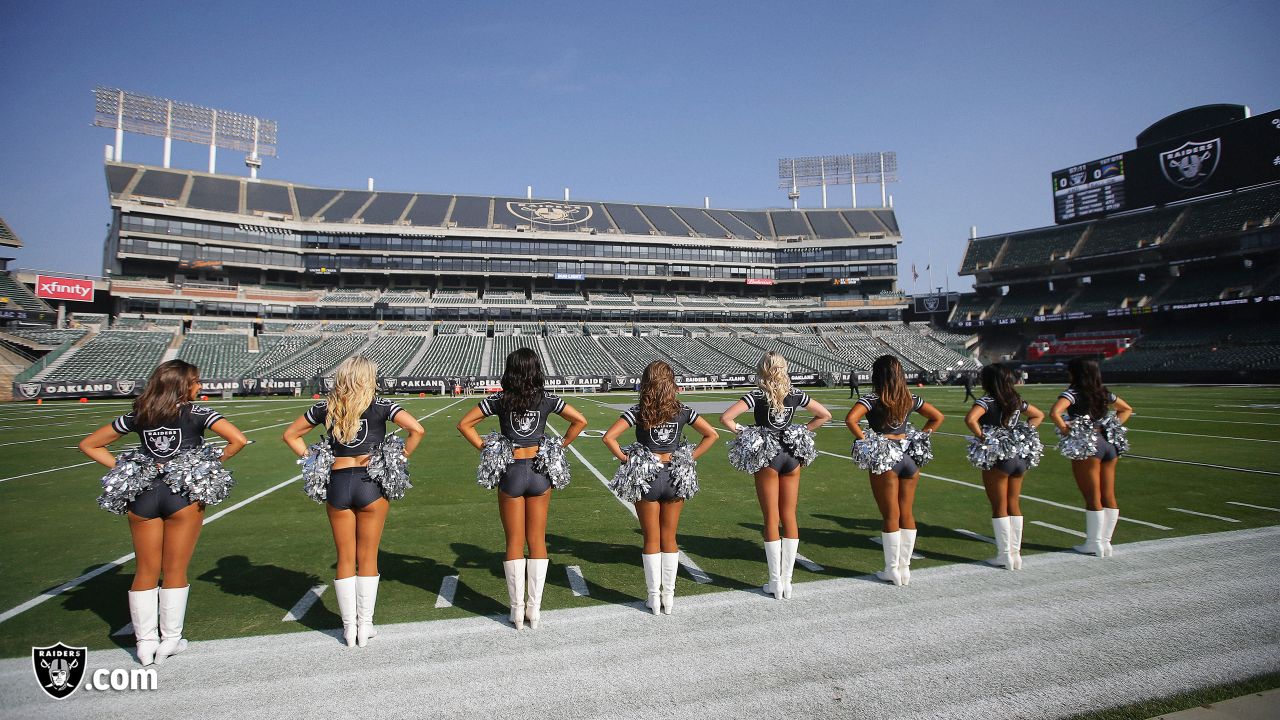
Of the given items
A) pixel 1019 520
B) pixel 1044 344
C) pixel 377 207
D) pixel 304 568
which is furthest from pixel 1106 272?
pixel 377 207

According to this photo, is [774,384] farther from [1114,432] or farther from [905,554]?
[1114,432]

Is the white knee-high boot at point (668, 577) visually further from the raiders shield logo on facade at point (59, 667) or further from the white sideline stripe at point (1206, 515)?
the white sideline stripe at point (1206, 515)

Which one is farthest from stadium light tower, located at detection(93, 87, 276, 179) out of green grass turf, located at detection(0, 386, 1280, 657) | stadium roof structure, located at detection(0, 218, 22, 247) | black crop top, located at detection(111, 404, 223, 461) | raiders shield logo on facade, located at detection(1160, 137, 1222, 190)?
raiders shield logo on facade, located at detection(1160, 137, 1222, 190)

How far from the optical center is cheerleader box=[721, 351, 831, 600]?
5047 millimetres

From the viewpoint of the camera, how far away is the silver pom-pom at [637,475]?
4809 mm

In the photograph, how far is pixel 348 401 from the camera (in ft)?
14.8

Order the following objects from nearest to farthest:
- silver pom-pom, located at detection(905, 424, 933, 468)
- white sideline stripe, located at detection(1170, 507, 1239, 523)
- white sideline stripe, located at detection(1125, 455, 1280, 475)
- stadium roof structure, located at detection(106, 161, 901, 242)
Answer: silver pom-pom, located at detection(905, 424, 933, 468) → white sideline stripe, located at detection(1170, 507, 1239, 523) → white sideline stripe, located at detection(1125, 455, 1280, 475) → stadium roof structure, located at detection(106, 161, 901, 242)

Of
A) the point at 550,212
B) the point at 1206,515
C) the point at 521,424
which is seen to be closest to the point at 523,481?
the point at 521,424

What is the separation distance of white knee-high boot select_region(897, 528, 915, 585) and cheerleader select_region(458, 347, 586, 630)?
10.4ft

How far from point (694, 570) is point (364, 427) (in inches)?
134

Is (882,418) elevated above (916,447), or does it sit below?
above

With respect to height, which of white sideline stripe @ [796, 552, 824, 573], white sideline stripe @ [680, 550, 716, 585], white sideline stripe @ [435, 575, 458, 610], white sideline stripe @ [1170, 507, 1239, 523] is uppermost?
white sideline stripe @ [1170, 507, 1239, 523]

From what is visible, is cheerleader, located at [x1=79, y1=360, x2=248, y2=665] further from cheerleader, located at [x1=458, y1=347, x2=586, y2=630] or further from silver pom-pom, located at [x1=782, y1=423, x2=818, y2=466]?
silver pom-pom, located at [x1=782, y1=423, x2=818, y2=466]

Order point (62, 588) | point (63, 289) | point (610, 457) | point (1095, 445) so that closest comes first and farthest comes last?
point (62, 588) → point (1095, 445) → point (610, 457) → point (63, 289)
